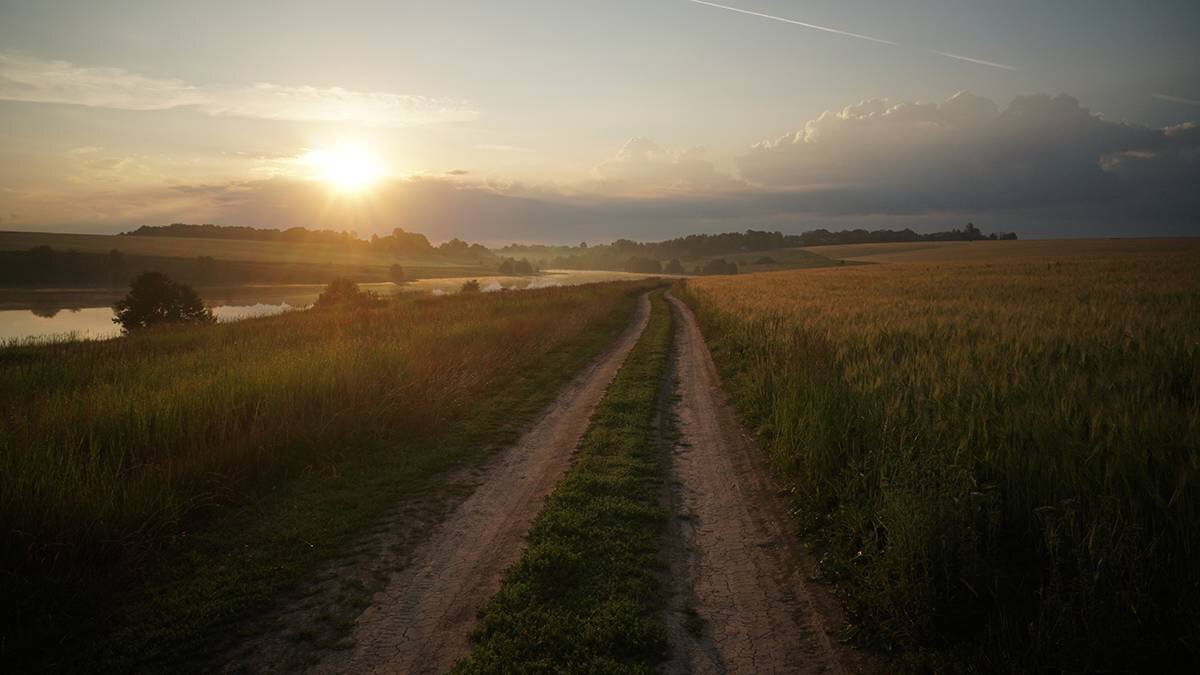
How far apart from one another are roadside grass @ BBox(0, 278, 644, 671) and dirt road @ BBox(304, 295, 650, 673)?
92 cm

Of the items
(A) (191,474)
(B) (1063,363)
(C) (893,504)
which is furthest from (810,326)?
(A) (191,474)

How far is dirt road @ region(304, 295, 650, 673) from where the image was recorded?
3.93m

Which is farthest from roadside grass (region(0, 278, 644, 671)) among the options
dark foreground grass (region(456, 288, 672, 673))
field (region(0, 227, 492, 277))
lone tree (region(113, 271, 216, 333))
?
field (region(0, 227, 492, 277))

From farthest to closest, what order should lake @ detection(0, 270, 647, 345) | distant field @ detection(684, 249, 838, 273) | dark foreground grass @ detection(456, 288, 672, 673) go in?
distant field @ detection(684, 249, 838, 273) < lake @ detection(0, 270, 647, 345) < dark foreground grass @ detection(456, 288, 672, 673)

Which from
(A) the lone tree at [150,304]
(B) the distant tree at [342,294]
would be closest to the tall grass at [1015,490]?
(A) the lone tree at [150,304]

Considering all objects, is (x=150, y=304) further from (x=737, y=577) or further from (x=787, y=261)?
(x=787, y=261)

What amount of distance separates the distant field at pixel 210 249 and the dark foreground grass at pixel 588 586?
3697 inches

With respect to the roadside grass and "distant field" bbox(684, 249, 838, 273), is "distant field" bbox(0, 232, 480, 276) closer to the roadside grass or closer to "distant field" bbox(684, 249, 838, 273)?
"distant field" bbox(684, 249, 838, 273)

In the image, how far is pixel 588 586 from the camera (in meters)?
4.74

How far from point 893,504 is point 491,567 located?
3.64 m

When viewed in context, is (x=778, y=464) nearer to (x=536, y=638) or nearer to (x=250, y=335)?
(x=536, y=638)

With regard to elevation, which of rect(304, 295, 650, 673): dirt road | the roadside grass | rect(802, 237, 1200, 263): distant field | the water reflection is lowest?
rect(304, 295, 650, 673): dirt road

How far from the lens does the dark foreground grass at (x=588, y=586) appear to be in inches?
152

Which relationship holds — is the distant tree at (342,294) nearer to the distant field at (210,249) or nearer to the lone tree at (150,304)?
the lone tree at (150,304)
